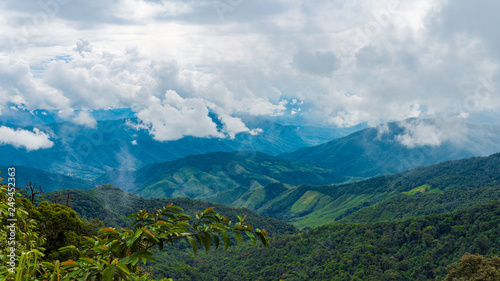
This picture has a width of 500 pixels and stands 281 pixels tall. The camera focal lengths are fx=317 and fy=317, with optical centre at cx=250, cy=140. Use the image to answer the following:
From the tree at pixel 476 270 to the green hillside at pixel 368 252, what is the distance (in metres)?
55.7

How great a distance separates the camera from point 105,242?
5707 mm

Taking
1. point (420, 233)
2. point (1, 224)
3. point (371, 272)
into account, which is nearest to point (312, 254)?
point (371, 272)

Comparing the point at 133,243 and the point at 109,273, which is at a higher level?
the point at 133,243

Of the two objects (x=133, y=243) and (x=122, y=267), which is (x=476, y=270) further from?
(x=122, y=267)

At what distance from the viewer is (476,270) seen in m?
41.0

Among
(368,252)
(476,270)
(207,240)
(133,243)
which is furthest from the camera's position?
(368,252)

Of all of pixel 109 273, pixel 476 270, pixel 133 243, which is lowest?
pixel 476 270

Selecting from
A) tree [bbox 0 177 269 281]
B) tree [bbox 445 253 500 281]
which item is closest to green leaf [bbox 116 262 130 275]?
tree [bbox 0 177 269 281]

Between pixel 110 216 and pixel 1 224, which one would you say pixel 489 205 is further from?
pixel 110 216

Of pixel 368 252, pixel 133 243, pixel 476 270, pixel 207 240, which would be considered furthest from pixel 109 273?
pixel 368 252

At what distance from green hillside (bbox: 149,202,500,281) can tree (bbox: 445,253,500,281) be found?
2192 inches

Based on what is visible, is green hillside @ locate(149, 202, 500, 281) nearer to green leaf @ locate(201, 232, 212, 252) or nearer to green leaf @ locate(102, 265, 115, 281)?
green leaf @ locate(201, 232, 212, 252)

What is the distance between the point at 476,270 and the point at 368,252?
8604cm

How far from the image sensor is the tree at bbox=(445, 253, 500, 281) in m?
37.5
